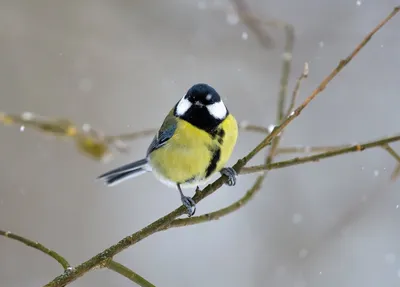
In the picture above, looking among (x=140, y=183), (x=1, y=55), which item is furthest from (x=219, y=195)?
(x=1, y=55)

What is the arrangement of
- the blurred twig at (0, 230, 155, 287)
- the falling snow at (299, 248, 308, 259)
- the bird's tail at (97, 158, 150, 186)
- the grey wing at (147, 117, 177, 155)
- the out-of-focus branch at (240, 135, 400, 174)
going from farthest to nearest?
the falling snow at (299, 248, 308, 259) → the bird's tail at (97, 158, 150, 186) → the grey wing at (147, 117, 177, 155) → the out-of-focus branch at (240, 135, 400, 174) → the blurred twig at (0, 230, 155, 287)

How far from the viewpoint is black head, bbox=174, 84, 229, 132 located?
1.93 meters

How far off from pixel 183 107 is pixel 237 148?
335cm

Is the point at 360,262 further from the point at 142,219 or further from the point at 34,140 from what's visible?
the point at 34,140

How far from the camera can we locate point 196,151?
190 centimetres

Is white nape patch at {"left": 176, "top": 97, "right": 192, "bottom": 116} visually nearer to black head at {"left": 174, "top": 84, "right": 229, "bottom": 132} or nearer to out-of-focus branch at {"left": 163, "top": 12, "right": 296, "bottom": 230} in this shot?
black head at {"left": 174, "top": 84, "right": 229, "bottom": 132}

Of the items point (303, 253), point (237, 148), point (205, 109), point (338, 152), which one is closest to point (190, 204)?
point (205, 109)

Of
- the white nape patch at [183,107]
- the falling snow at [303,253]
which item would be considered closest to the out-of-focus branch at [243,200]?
the white nape patch at [183,107]

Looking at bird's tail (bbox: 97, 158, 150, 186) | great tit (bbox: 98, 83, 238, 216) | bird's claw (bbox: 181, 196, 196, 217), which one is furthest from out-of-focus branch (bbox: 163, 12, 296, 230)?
bird's tail (bbox: 97, 158, 150, 186)

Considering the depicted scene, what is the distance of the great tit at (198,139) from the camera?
190 cm

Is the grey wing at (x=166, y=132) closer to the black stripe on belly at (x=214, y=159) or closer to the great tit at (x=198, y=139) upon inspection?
the great tit at (x=198, y=139)

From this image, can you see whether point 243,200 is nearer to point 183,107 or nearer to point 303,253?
point 183,107

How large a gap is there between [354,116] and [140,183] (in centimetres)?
208

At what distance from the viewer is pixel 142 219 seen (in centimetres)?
516
